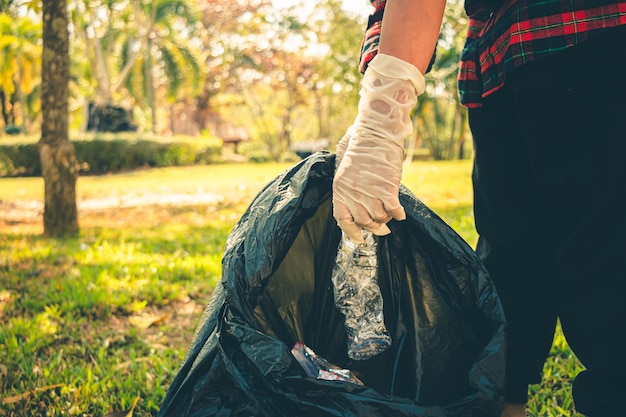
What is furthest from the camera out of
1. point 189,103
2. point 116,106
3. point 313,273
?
point 189,103

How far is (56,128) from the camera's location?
3717mm

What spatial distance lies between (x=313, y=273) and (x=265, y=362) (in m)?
0.33

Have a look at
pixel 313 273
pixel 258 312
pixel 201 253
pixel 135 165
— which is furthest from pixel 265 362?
pixel 135 165

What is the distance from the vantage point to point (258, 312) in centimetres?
112

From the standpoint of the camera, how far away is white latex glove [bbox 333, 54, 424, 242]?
100 cm

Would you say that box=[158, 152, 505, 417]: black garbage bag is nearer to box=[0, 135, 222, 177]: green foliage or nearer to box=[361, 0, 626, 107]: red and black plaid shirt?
box=[361, 0, 626, 107]: red and black plaid shirt

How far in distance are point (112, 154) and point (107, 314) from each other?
37.7ft

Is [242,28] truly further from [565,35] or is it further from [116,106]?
[565,35]

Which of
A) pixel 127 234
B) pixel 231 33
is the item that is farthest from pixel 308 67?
pixel 127 234

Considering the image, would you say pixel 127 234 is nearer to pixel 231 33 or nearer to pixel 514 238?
pixel 514 238

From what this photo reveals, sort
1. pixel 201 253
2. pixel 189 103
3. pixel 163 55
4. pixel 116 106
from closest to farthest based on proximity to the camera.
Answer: pixel 201 253
pixel 116 106
pixel 163 55
pixel 189 103

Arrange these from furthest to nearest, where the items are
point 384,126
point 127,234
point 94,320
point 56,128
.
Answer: point 127,234, point 56,128, point 94,320, point 384,126

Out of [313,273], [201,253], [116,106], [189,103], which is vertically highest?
[189,103]

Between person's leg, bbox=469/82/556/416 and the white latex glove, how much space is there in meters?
0.25
